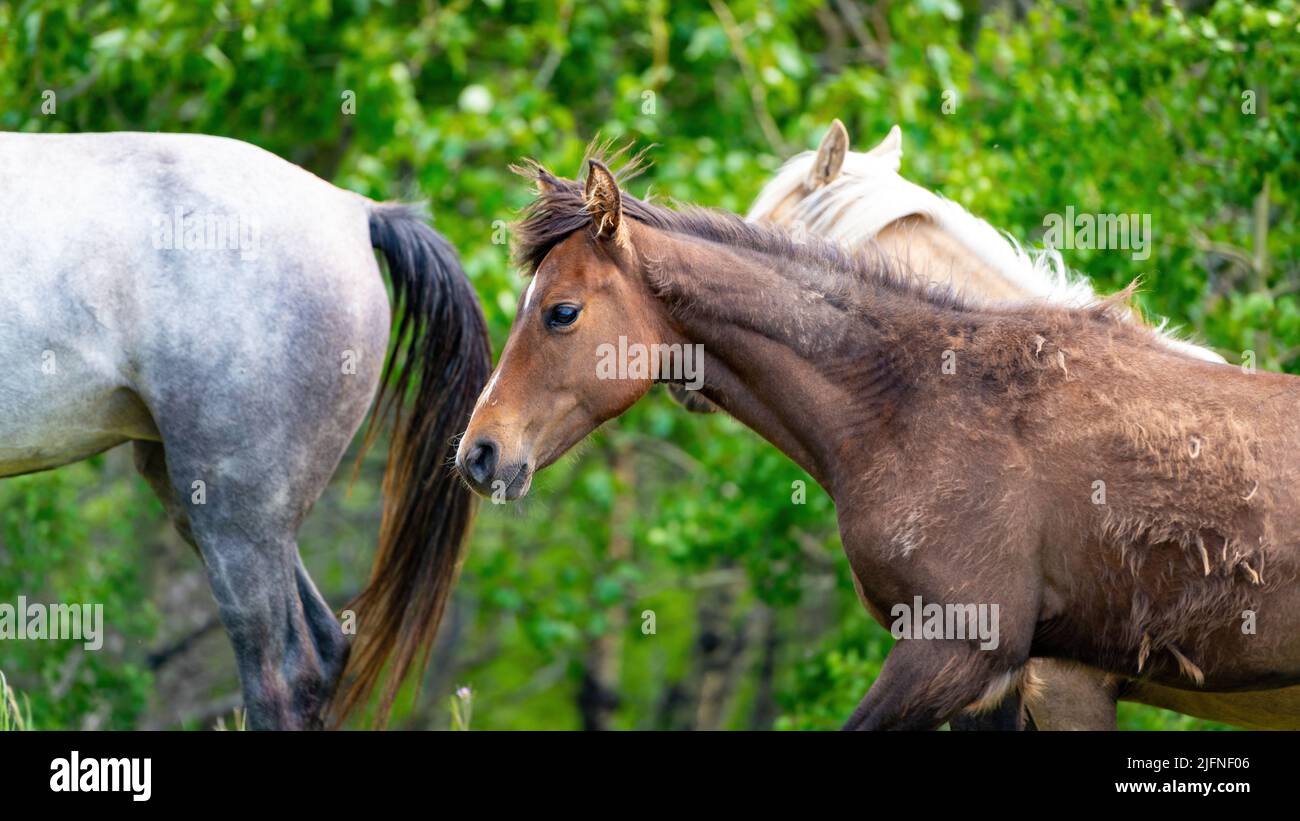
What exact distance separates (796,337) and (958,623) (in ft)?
2.95

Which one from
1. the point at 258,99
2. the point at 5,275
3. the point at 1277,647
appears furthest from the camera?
the point at 258,99

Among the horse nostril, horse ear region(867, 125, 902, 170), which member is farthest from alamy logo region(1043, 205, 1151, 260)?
the horse nostril

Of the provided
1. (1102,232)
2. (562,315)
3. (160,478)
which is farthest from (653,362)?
(1102,232)

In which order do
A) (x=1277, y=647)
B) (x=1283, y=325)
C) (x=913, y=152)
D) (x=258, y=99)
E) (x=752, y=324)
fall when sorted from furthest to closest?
(x=258, y=99) < (x=913, y=152) < (x=1283, y=325) < (x=752, y=324) < (x=1277, y=647)

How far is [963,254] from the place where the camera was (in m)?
4.77

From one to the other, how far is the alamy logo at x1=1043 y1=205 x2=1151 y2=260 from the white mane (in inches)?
45.9

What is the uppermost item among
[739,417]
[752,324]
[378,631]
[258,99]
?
[258,99]

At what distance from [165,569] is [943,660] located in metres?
9.30

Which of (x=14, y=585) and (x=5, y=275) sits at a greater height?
(x=5, y=275)

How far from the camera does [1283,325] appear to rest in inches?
219
